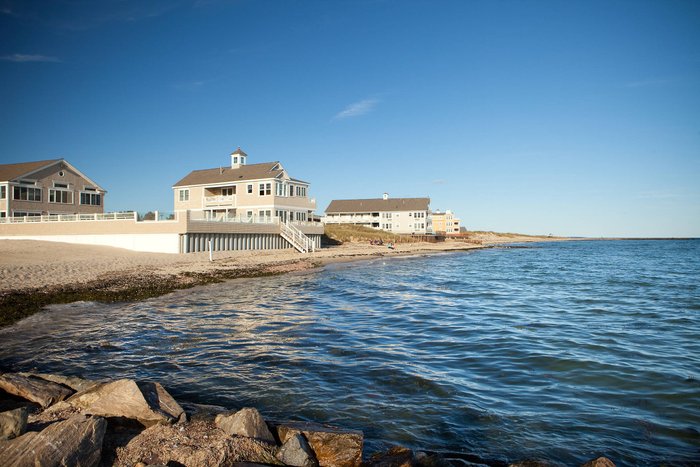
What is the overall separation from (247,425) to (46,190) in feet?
184

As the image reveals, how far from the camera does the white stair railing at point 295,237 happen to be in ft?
150

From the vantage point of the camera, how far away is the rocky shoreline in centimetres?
490

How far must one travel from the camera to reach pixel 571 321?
55.6 feet

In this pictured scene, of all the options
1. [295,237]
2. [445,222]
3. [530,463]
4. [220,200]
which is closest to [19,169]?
[220,200]

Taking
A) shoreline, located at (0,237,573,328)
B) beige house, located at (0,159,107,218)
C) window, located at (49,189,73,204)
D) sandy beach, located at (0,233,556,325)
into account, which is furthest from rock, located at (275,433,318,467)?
window, located at (49,189,73,204)

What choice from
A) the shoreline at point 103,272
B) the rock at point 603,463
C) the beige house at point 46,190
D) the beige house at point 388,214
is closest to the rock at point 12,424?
the rock at point 603,463

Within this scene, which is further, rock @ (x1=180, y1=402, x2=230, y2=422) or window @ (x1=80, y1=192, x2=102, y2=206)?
window @ (x1=80, y1=192, x2=102, y2=206)

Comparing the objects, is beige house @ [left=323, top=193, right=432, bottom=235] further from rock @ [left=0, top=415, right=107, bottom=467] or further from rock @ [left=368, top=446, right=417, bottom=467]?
rock @ [left=0, top=415, right=107, bottom=467]

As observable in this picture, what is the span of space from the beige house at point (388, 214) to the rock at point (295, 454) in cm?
9368

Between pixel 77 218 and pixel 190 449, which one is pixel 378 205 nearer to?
pixel 77 218

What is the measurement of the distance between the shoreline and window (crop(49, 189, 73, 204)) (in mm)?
19828

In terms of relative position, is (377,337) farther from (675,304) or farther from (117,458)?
(675,304)

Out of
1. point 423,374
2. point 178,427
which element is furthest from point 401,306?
point 178,427

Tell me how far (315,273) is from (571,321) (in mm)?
18587
